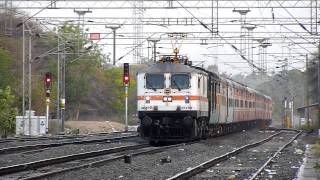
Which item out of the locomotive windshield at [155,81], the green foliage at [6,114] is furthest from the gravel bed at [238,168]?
the green foliage at [6,114]

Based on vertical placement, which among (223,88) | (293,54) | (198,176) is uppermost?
(293,54)

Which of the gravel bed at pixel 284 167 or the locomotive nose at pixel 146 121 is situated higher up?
the locomotive nose at pixel 146 121

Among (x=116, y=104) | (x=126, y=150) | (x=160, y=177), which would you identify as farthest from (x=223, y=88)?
(x=116, y=104)

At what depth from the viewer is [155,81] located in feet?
98.0

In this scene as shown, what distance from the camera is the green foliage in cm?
4681

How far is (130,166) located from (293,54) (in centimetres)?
4739

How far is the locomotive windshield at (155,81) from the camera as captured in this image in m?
29.8

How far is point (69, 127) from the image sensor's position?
59781mm

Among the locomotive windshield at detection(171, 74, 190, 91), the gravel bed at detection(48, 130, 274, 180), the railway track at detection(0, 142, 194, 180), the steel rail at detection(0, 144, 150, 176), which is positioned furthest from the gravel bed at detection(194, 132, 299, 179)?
the locomotive windshield at detection(171, 74, 190, 91)

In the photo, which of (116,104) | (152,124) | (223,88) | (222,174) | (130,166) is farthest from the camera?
(116,104)

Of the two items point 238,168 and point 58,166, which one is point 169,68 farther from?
point 58,166

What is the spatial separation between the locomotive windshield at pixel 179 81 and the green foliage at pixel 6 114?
65.7 feet

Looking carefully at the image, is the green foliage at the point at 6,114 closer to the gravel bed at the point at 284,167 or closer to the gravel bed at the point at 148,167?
the gravel bed at the point at 148,167

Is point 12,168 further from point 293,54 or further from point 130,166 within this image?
point 293,54
